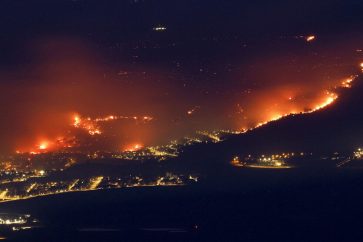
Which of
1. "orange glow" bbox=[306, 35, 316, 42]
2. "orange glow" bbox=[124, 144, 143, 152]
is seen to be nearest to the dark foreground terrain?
"orange glow" bbox=[124, 144, 143, 152]

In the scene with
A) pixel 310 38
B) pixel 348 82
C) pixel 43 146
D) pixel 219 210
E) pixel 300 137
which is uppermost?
pixel 310 38

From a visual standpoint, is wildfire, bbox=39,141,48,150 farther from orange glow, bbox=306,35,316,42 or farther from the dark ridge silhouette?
orange glow, bbox=306,35,316,42

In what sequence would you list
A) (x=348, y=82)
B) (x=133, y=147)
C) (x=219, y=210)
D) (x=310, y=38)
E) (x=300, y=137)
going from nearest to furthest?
(x=219, y=210) → (x=300, y=137) → (x=133, y=147) → (x=348, y=82) → (x=310, y=38)

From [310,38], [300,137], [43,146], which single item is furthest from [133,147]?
[310,38]

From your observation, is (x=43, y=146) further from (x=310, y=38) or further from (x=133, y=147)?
(x=310, y=38)

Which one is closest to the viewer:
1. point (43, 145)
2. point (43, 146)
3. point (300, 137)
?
point (300, 137)

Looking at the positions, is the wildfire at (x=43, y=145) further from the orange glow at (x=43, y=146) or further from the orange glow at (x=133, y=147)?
the orange glow at (x=133, y=147)

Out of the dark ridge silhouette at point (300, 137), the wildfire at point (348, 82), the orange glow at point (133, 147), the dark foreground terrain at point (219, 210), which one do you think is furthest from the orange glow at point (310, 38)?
the dark foreground terrain at point (219, 210)

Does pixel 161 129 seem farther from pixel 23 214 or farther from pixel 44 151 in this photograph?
pixel 23 214
